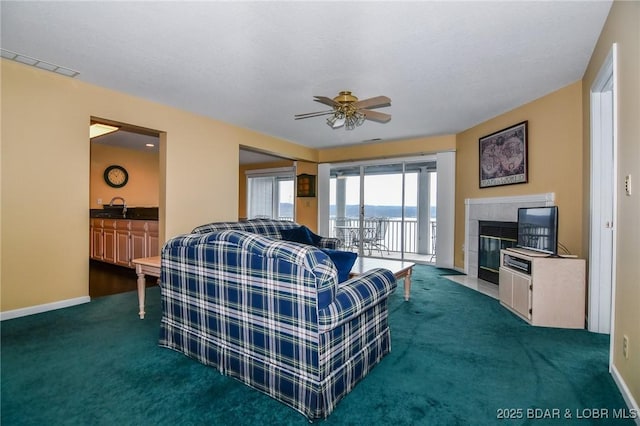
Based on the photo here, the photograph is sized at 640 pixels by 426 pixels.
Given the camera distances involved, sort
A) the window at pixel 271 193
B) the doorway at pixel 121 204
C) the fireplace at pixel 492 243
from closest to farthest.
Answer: the fireplace at pixel 492 243
the doorway at pixel 121 204
the window at pixel 271 193

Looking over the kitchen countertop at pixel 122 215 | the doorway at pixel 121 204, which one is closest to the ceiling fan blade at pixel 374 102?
the doorway at pixel 121 204

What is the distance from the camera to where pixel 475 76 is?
3.10m

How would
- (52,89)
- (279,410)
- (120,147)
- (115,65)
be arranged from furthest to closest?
(120,147) < (52,89) < (115,65) < (279,410)

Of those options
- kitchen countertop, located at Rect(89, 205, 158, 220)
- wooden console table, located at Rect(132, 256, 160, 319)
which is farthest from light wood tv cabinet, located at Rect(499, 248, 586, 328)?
kitchen countertop, located at Rect(89, 205, 158, 220)

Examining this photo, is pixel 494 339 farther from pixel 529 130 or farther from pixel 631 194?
pixel 529 130

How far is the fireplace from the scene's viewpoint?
13.8 feet

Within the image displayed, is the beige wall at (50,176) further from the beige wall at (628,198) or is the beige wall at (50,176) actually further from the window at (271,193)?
the window at (271,193)

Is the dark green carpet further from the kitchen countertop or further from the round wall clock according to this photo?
the round wall clock

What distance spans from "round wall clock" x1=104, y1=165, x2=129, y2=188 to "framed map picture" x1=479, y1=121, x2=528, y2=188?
6945 millimetres

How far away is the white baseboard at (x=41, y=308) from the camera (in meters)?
2.85

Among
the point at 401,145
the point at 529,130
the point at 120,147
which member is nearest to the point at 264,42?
the point at 529,130

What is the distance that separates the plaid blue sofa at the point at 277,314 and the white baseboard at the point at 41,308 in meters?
1.90

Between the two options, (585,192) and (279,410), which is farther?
(585,192)

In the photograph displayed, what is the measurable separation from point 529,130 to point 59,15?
15.5 feet
